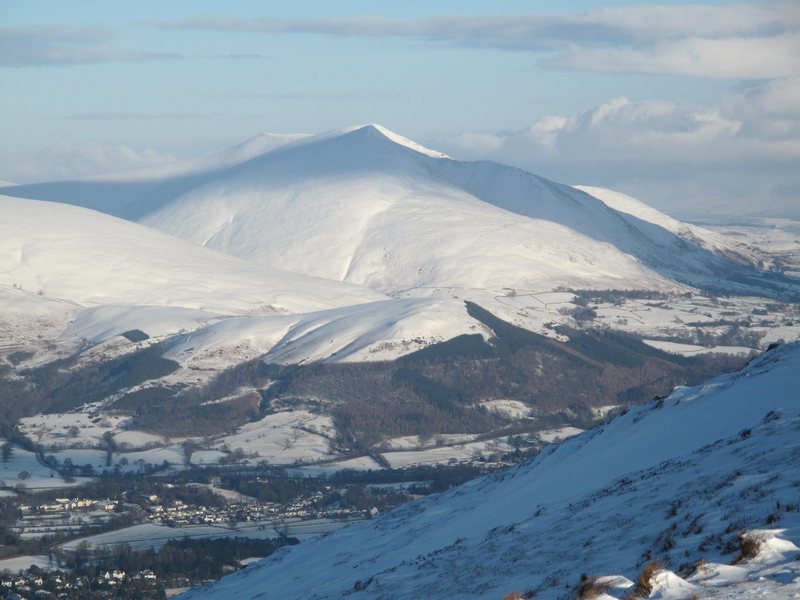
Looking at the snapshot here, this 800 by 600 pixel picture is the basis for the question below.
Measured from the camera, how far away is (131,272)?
12469cm

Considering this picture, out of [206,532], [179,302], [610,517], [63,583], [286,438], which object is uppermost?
[610,517]

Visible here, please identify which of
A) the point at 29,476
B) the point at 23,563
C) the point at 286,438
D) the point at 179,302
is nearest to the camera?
the point at 23,563

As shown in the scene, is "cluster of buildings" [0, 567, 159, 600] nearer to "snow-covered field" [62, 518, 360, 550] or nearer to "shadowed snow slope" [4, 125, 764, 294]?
"snow-covered field" [62, 518, 360, 550]

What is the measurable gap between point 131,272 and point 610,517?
107514mm

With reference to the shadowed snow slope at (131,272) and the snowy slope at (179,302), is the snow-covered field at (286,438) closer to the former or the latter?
the snowy slope at (179,302)

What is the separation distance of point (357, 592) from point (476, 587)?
342 cm

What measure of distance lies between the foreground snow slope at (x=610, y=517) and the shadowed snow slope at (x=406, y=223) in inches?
4027

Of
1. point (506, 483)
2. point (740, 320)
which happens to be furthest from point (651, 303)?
point (506, 483)

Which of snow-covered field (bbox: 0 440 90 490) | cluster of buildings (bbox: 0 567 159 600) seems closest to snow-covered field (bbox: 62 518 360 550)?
cluster of buildings (bbox: 0 567 159 600)

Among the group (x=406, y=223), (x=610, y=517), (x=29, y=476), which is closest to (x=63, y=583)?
(x=610, y=517)

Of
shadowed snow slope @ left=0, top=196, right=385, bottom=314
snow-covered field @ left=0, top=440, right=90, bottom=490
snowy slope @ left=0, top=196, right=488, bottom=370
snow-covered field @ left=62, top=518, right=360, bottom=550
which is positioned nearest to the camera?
snow-covered field @ left=62, top=518, right=360, bottom=550

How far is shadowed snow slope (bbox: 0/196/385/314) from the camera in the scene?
117125mm

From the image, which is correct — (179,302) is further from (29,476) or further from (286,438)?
(29,476)

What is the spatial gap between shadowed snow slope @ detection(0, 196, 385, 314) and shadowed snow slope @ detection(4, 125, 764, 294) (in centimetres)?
1343
